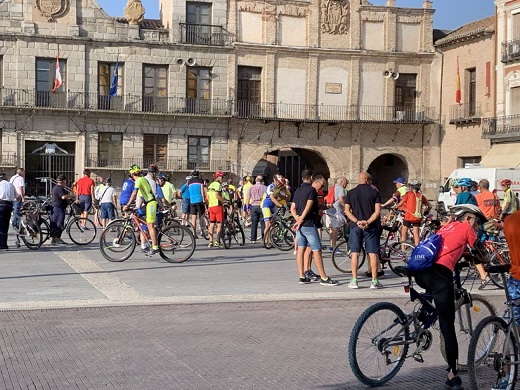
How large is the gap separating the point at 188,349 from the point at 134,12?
33.5m

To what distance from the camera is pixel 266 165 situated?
2035 inches

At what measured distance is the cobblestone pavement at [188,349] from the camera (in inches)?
287

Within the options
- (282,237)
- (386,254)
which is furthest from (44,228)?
(386,254)

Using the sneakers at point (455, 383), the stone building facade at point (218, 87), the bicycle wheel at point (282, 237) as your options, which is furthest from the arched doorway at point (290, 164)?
the sneakers at point (455, 383)

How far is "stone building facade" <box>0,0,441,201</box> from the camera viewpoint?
127ft

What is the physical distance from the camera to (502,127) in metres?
38.9

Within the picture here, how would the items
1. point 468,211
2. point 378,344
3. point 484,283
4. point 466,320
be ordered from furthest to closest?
point 484,283
point 466,320
point 468,211
point 378,344

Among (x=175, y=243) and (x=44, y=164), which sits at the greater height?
(x=44, y=164)

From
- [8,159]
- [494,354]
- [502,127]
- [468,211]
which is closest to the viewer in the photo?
[494,354]

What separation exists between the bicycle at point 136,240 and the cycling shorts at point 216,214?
3.12 metres

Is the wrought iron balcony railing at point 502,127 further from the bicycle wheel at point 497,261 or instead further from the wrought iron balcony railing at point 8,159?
the bicycle wheel at point 497,261

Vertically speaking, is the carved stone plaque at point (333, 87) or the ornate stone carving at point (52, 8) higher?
the ornate stone carving at point (52, 8)

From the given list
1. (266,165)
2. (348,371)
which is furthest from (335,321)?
(266,165)

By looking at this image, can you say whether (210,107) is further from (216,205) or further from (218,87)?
(216,205)
